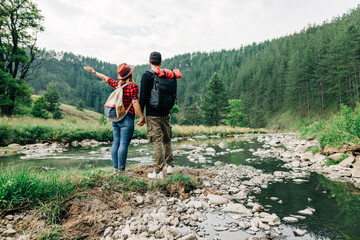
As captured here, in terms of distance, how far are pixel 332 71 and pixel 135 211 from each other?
53744 millimetres

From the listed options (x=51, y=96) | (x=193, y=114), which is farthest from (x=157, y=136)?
(x=51, y=96)

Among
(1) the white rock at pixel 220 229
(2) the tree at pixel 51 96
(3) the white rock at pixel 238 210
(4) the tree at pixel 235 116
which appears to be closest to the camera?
(1) the white rock at pixel 220 229

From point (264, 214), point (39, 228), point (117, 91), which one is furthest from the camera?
point (117, 91)

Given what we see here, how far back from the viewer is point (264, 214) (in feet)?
8.73

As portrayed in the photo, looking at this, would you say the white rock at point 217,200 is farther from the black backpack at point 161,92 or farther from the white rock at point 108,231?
the black backpack at point 161,92

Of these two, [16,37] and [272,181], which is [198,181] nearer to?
[272,181]

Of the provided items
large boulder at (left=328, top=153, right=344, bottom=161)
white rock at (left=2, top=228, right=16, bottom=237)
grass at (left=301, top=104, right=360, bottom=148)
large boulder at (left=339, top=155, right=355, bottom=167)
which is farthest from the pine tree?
white rock at (left=2, top=228, right=16, bottom=237)

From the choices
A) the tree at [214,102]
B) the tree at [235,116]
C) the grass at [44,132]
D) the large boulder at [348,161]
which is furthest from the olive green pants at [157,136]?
the tree at [235,116]

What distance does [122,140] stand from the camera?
3721 millimetres

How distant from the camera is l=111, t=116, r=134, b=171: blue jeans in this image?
12.2 feet

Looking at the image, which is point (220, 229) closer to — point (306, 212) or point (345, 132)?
point (306, 212)

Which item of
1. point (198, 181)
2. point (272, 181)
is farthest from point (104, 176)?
point (272, 181)

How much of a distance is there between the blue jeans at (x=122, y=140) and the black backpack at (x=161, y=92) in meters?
0.63

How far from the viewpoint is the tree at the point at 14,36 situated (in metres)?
19.0
